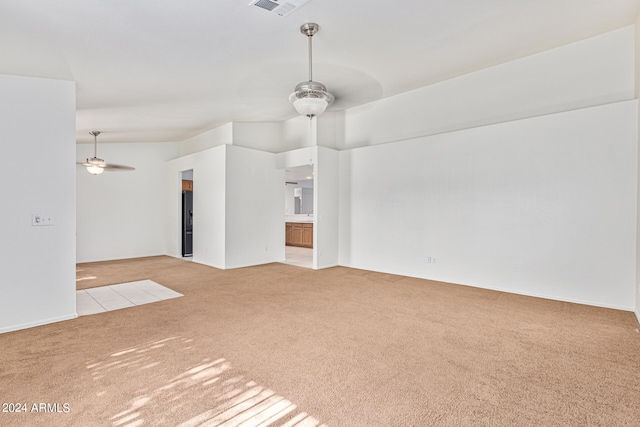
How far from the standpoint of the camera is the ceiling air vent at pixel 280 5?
2.75 metres

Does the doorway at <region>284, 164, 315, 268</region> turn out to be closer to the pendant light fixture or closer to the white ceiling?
the white ceiling

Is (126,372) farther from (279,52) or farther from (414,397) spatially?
(279,52)

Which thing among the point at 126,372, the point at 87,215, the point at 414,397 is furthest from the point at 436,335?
the point at 87,215

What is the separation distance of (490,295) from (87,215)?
830 cm

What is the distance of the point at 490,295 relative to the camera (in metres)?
4.53

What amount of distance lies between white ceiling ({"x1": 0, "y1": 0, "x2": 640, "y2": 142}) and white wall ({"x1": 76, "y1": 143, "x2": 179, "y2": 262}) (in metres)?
2.91

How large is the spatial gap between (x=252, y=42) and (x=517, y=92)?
150 inches

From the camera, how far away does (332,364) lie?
252 cm

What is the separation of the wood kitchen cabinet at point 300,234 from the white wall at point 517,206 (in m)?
4.10

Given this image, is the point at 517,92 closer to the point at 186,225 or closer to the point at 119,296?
the point at 119,296

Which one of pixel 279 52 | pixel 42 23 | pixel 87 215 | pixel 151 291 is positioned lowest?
pixel 151 291

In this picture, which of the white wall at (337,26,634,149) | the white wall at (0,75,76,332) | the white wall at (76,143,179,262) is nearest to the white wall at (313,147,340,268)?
the white wall at (337,26,634,149)

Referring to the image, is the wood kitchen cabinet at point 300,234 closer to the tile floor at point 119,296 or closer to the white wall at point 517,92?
the white wall at point 517,92

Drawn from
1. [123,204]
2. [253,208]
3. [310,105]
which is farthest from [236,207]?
[310,105]
